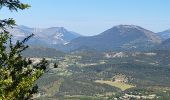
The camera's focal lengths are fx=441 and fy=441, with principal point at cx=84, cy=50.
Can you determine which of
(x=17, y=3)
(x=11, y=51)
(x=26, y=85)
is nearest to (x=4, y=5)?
(x=17, y=3)

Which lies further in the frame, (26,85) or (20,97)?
(20,97)

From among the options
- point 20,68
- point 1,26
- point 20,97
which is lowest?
point 20,97

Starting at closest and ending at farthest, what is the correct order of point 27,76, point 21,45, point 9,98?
point 9,98, point 27,76, point 21,45

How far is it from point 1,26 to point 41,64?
16.2ft

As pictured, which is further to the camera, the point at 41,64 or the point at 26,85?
the point at 41,64

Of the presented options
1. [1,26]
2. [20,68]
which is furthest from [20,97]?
[1,26]

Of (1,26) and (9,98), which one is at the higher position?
(1,26)

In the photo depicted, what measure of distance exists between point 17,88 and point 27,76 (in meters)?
1.21

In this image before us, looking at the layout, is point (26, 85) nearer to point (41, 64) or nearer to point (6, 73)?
point (6, 73)

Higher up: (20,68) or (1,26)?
(1,26)

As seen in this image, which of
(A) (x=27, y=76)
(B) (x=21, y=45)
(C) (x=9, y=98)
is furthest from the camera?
(B) (x=21, y=45)

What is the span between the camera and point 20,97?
28.2 meters

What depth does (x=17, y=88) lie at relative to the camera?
25.9 metres

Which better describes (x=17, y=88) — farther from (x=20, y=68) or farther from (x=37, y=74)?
(x=20, y=68)
